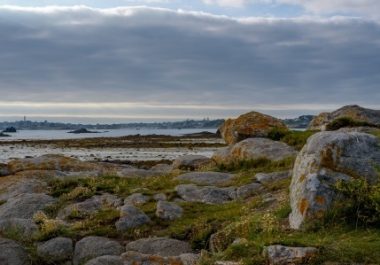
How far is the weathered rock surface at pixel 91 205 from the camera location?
1529 centimetres

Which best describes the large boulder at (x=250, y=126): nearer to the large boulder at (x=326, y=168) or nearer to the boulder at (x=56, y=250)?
the large boulder at (x=326, y=168)

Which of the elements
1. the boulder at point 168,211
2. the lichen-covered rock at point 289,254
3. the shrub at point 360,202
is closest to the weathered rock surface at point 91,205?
the boulder at point 168,211

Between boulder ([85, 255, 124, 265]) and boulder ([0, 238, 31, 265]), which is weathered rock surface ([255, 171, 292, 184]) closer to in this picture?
boulder ([85, 255, 124, 265])

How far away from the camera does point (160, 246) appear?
1241 cm

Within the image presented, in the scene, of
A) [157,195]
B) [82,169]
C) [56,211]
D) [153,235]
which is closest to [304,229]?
[153,235]

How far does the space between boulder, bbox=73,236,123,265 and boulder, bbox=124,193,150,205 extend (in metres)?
2.88

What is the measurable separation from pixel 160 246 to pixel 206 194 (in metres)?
4.24

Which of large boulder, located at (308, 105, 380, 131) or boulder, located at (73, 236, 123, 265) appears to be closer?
boulder, located at (73, 236, 123, 265)

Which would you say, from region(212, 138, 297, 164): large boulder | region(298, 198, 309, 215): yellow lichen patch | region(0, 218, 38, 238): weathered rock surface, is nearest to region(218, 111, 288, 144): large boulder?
region(212, 138, 297, 164): large boulder

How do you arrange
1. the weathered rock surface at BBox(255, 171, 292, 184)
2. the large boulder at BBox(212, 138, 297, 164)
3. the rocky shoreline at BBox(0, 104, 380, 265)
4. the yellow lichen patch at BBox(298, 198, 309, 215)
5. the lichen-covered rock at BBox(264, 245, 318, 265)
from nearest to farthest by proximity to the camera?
1. the lichen-covered rock at BBox(264, 245, 318, 265)
2. the rocky shoreline at BBox(0, 104, 380, 265)
3. the yellow lichen patch at BBox(298, 198, 309, 215)
4. the weathered rock surface at BBox(255, 171, 292, 184)
5. the large boulder at BBox(212, 138, 297, 164)

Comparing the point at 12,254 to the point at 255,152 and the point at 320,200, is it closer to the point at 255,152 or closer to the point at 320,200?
the point at 320,200

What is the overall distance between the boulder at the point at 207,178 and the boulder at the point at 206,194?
126cm

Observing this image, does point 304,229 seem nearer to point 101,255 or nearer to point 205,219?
A: point 205,219

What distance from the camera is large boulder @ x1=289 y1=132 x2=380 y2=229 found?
10547mm
